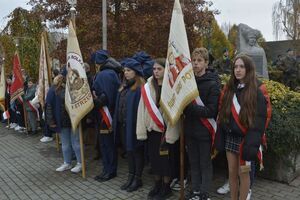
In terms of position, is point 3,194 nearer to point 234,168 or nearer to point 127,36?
point 234,168

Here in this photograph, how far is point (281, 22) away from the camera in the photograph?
37.0 meters

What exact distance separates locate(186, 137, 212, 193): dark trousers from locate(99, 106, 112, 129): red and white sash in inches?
61.9

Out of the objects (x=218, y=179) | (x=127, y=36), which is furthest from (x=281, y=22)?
(x=218, y=179)

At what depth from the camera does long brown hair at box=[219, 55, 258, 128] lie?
3801mm

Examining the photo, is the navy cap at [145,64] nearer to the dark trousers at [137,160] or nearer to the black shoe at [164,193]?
the dark trousers at [137,160]

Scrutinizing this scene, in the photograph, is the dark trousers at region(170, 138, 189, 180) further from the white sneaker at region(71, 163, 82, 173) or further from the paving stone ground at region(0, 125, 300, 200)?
the white sneaker at region(71, 163, 82, 173)

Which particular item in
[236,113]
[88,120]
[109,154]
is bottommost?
[109,154]

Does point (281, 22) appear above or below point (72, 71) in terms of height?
above

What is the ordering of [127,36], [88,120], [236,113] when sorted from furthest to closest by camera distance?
[127,36] < [88,120] < [236,113]

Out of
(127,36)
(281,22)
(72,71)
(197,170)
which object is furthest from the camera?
(281,22)

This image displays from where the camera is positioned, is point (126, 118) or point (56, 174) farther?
point (56, 174)

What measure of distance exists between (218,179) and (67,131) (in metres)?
2.82

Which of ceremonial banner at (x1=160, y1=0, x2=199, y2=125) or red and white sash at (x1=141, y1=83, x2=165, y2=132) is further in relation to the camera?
red and white sash at (x1=141, y1=83, x2=165, y2=132)

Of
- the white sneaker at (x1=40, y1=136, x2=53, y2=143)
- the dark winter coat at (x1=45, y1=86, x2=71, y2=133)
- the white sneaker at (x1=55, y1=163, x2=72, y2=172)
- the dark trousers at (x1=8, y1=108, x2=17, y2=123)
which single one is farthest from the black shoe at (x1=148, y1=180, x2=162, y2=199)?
the dark trousers at (x1=8, y1=108, x2=17, y2=123)
